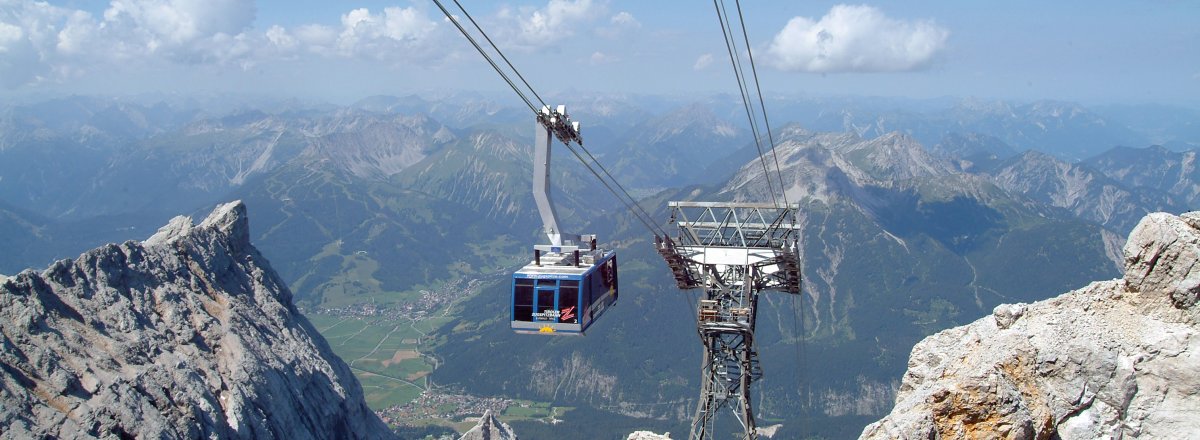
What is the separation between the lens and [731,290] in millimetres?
34531

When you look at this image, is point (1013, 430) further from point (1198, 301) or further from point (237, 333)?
point (237, 333)

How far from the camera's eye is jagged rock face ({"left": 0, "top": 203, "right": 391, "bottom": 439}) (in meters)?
39.5

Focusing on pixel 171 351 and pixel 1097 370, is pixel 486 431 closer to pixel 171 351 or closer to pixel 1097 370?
pixel 171 351

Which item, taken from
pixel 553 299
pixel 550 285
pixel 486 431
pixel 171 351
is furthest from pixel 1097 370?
pixel 486 431

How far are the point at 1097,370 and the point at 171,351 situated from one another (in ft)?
160

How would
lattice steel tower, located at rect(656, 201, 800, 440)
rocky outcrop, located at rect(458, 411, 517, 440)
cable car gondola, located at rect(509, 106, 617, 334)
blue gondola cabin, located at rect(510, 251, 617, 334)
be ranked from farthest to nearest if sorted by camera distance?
rocky outcrop, located at rect(458, 411, 517, 440) < blue gondola cabin, located at rect(510, 251, 617, 334) < cable car gondola, located at rect(509, 106, 617, 334) < lattice steel tower, located at rect(656, 201, 800, 440)

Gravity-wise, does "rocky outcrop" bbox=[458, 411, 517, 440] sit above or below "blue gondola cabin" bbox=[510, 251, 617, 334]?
below

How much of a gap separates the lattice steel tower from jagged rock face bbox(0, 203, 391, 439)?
27272 mm

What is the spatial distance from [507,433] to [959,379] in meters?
54.6

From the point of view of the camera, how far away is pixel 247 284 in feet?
209

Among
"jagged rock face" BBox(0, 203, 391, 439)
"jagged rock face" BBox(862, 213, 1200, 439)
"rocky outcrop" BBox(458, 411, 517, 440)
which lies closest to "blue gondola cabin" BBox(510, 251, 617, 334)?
"jagged rock face" BBox(862, 213, 1200, 439)

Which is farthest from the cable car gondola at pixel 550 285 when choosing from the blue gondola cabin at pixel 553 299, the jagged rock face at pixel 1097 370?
the jagged rock face at pixel 1097 370

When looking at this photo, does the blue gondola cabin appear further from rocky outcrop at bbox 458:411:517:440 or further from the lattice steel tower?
rocky outcrop at bbox 458:411:517:440

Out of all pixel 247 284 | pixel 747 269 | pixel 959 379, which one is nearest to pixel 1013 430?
pixel 959 379
